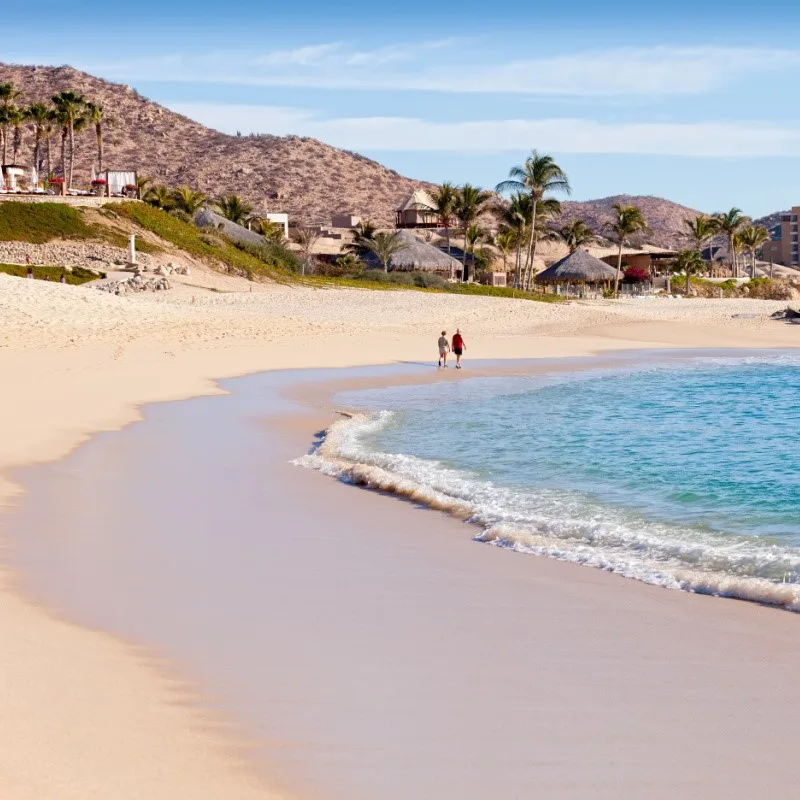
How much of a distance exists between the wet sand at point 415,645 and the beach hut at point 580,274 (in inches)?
2184

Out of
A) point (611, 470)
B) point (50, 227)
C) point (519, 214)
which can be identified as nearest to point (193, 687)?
point (611, 470)

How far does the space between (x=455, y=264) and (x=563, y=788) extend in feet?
196

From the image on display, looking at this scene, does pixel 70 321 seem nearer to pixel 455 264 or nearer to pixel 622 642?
pixel 622 642

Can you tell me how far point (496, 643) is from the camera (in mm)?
5785

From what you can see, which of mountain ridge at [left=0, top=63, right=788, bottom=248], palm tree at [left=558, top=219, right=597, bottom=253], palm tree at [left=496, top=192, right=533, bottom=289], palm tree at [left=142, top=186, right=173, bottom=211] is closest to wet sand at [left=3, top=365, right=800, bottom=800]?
palm tree at [left=496, top=192, right=533, bottom=289]

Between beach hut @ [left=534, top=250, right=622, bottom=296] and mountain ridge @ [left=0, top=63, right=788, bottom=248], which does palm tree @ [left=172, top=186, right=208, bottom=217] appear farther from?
mountain ridge @ [left=0, top=63, right=788, bottom=248]

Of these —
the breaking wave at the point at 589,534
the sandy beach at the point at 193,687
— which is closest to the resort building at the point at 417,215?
the sandy beach at the point at 193,687

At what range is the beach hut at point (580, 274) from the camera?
63.8m

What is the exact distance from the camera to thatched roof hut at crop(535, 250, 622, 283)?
63.8 metres

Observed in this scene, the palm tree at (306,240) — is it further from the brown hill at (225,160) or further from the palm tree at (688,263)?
the brown hill at (225,160)

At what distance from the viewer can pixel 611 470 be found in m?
12.4

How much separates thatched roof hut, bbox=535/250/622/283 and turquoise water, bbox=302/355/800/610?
41.9 metres

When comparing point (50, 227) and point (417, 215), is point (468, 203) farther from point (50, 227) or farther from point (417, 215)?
point (50, 227)

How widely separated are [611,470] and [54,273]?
35584 millimetres
